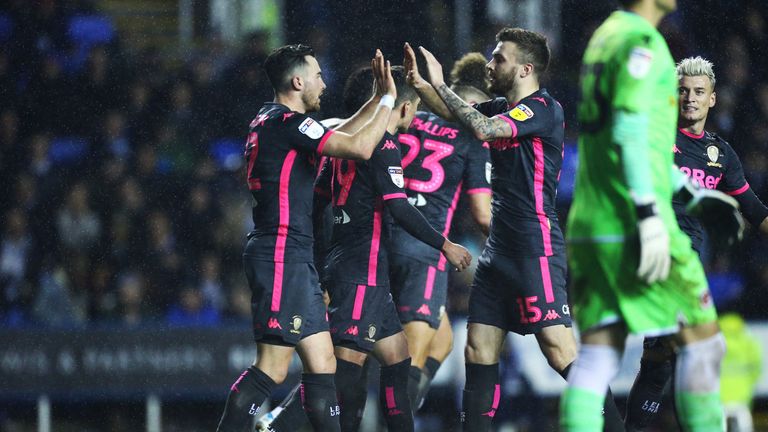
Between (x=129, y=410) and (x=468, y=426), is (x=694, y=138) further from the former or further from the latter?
(x=129, y=410)

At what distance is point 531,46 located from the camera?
17.0 ft

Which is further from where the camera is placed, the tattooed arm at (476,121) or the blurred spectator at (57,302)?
the blurred spectator at (57,302)

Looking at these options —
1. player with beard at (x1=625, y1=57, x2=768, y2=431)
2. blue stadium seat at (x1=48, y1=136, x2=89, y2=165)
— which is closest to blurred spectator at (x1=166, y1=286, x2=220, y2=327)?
blue stadium seat at (x1=48, y1=136, x2=89, y2=165)

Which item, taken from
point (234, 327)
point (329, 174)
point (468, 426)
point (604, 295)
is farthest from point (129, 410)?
point (604, 295)

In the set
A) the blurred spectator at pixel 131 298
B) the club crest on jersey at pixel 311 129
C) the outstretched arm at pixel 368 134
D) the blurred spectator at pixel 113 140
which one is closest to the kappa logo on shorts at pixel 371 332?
the outstretched arm at pixel 368 134

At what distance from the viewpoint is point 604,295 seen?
3.59m

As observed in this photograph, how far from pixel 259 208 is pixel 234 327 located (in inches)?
118

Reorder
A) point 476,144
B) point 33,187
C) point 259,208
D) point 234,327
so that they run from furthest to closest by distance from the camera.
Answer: point 33,187 < point 234,327 < point 476,144 < point 259,208

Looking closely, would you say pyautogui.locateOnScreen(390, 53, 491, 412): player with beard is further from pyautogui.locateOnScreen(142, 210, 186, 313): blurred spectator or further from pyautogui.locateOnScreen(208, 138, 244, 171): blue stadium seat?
pyautogui.locateOnScreen(208, 138, 244, 171): blue stadium seat

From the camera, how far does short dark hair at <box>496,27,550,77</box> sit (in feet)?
17.0

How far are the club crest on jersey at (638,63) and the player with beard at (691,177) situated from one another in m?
2.12

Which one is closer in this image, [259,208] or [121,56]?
[259,208]

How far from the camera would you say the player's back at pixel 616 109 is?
3447 millimetres

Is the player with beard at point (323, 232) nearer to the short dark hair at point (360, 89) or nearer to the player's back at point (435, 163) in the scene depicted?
the short dark hair at point (360, 89)
